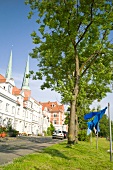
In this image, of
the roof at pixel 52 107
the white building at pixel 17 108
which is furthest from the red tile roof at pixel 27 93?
the roof at pixel 52 107

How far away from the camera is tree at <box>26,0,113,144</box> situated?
12.6 metres

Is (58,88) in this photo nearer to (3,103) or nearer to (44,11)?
(44,11)

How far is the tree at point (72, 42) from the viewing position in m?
12.6

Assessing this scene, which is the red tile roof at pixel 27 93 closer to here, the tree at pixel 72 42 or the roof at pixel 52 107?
the roof at pixel 52 107

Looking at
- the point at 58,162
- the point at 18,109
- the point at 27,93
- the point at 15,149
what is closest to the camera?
the point at 58,162

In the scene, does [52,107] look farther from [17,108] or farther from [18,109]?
[17,108]

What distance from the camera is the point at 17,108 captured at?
49469 mm

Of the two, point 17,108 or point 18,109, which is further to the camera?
point 18,109

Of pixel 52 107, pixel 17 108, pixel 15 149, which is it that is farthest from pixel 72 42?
pixel 52 107

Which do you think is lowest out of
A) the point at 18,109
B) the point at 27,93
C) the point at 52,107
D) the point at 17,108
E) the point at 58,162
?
the point at 58,162

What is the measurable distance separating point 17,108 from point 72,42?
37448mm

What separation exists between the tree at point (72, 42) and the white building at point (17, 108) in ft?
83.2

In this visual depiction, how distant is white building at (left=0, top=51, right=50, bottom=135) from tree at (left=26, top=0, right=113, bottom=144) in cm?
2537

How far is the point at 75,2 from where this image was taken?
1255 centimetres
